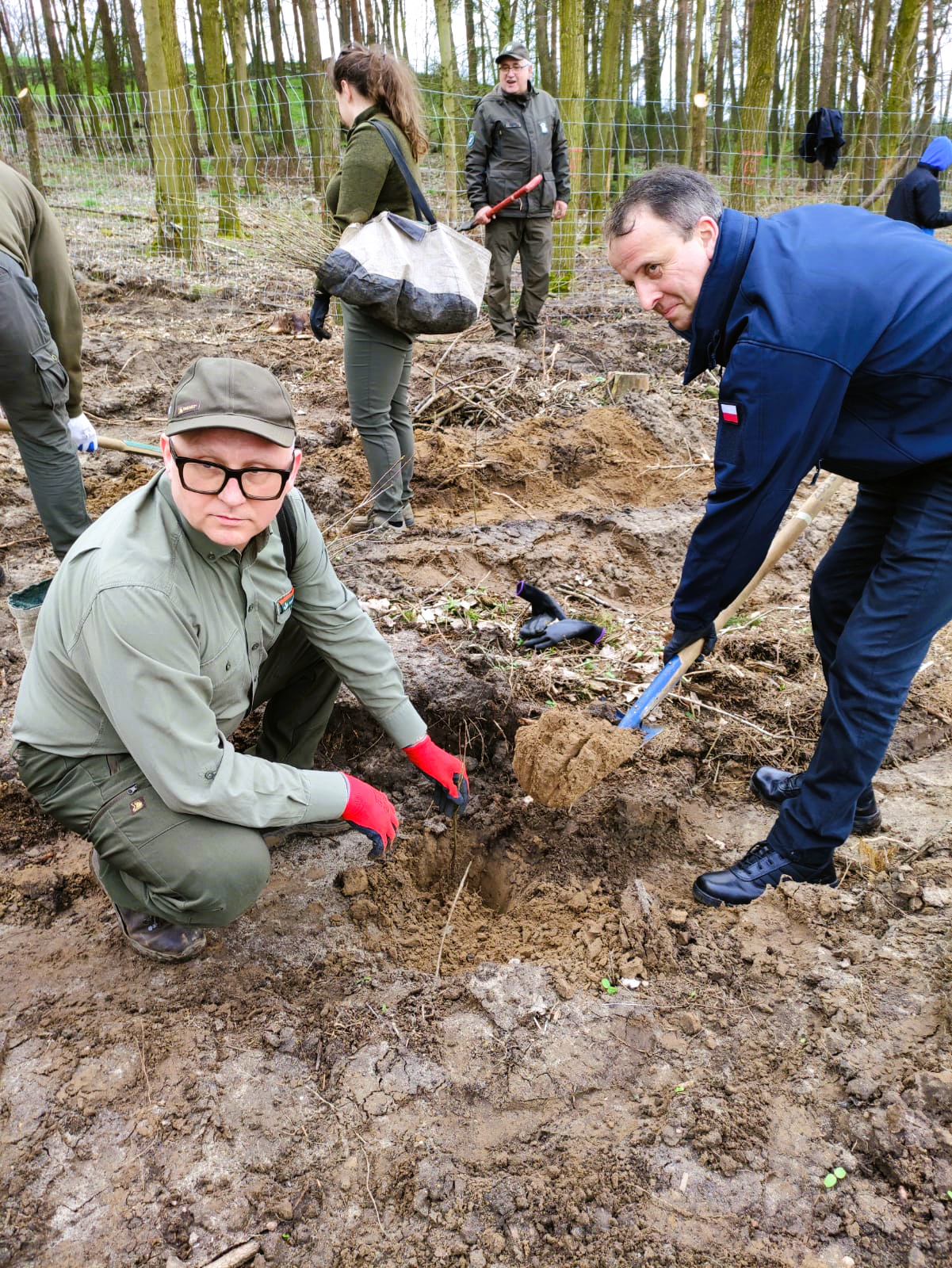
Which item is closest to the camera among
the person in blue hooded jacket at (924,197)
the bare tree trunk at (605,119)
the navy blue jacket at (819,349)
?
the navy blue jacket at (819,349)

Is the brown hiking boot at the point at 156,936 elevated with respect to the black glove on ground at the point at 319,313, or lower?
lower

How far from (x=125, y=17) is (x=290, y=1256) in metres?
22.7

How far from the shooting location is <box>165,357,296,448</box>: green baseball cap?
1722 millimetres

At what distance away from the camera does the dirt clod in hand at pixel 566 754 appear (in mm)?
2551

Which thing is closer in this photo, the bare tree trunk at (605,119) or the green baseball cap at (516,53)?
the green baseball cap at (516,53)

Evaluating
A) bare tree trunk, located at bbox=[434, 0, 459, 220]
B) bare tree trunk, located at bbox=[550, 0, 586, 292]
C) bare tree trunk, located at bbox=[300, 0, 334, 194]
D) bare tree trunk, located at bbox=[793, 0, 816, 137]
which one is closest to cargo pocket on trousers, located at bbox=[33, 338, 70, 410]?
bare tree trunk, located at bbox=[300, 0, 334, 194]

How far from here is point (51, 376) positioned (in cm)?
329

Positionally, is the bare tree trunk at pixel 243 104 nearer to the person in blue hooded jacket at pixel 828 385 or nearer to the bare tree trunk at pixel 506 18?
the bare tree trunk at pixel 506 18

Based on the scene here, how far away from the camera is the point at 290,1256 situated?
165cm

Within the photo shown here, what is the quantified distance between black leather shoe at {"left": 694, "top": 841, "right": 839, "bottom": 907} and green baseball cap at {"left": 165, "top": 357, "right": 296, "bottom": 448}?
170 cm

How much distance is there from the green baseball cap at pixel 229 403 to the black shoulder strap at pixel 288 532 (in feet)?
1.21

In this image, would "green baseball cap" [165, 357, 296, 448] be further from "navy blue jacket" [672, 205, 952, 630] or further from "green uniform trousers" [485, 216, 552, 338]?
"green uniform trousers" [485, 216, 552, 338]

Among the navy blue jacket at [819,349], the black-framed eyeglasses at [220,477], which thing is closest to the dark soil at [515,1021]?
the navy blue jacket at [819,349]

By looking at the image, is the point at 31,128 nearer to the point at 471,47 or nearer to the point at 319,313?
the point at 319,313
